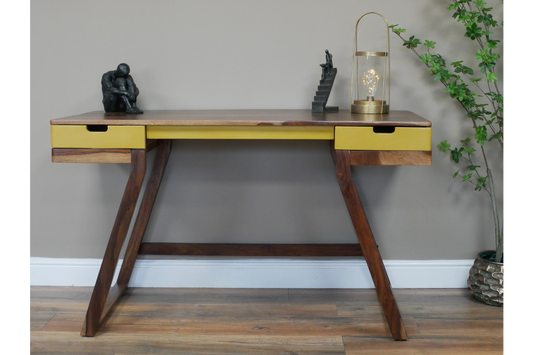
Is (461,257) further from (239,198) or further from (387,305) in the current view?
(239,198)

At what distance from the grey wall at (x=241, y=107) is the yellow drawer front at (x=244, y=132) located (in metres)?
0.49

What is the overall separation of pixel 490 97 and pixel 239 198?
126 centimetres

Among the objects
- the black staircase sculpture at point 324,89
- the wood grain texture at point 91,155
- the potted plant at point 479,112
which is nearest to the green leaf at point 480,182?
the potted plant at point 479,112

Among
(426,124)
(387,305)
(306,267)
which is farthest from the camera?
(306,267)

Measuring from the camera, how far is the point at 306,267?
256 cm

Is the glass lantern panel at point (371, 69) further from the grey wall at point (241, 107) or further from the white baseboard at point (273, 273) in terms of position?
the white baseboard at point (273, 273)

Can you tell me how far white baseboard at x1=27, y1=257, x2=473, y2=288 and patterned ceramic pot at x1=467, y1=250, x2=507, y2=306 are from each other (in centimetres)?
16

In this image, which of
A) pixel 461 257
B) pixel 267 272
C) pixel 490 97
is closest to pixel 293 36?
pixel 490 97

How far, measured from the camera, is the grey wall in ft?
7.93

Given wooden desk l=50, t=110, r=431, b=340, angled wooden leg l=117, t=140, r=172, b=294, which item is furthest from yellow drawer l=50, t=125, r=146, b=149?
angled wooden leg l=117, t=140, r=172, b=294

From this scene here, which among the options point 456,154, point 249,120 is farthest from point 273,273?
point 456,154

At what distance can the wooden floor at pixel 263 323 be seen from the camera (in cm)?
201

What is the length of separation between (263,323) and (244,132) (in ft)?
2.65

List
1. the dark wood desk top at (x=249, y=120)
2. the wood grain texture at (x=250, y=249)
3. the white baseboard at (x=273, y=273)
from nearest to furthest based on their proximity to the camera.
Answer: the dark wood desk top at (x=249, y=120), the wood grain texture at (x=250, y=249), the white baseboard at (x=273, y=273)
